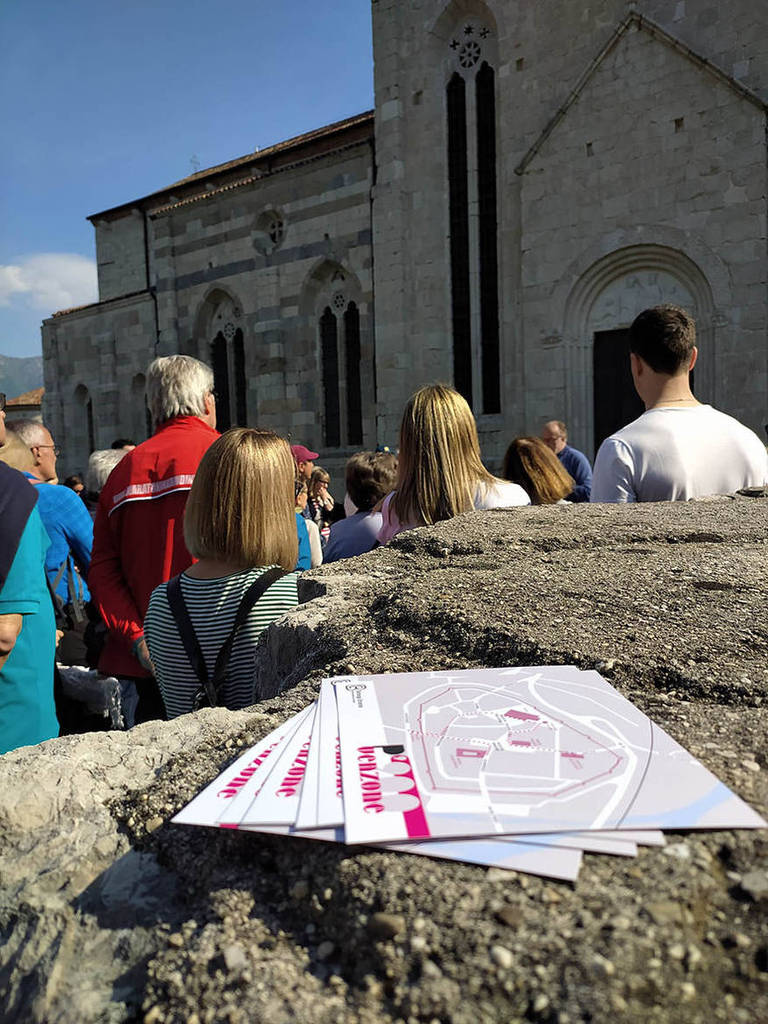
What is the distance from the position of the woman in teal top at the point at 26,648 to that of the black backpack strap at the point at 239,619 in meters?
0.62

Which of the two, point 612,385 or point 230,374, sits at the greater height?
point 230,374

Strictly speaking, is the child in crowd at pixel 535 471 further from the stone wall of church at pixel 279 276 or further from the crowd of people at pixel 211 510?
the stone wall of church at pixel 279 276

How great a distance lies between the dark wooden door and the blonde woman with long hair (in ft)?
32.1

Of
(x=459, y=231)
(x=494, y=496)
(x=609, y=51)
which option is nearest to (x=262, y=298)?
(x=459, y=231)

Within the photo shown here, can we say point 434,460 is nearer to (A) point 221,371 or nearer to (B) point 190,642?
(B) point 190,642

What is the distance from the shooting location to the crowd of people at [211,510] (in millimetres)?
2211

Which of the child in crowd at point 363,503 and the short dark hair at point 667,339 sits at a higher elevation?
the short dark hair at point 667,339

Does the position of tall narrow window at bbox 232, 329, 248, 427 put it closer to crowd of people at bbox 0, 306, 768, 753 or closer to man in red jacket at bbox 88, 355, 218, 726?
crowd of people at bbox 0, 306, 768, 753

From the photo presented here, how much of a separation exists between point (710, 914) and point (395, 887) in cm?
33

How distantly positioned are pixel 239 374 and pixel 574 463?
14047 mm

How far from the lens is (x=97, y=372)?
71.5 ft

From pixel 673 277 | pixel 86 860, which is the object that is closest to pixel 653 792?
pixel 86 860

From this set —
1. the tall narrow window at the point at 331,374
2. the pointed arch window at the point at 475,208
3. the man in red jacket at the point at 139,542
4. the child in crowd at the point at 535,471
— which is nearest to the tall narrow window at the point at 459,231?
the pointed arch window at the point at 475,208

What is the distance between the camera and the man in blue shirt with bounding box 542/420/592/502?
6379mm
